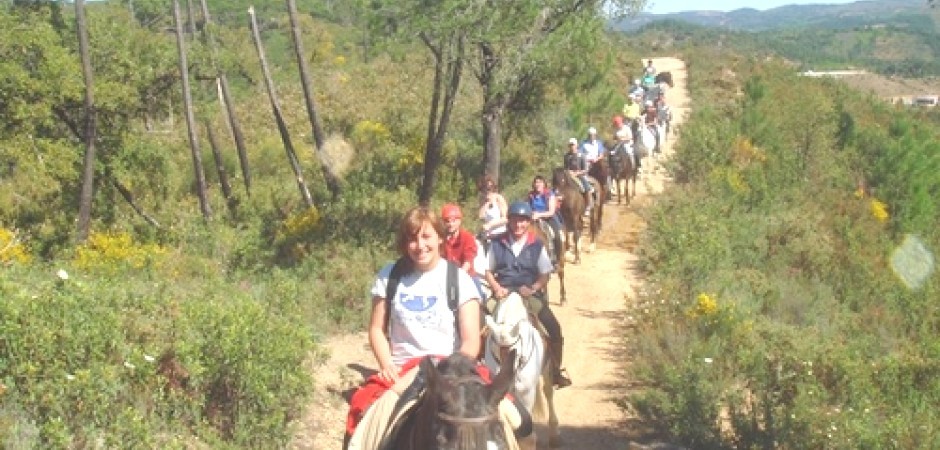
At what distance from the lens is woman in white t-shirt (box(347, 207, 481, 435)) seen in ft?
16.0

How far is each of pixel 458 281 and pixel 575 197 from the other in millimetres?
11137

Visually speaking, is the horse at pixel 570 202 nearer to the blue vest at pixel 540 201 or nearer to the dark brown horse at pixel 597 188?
the dark brown horse at pixel 597 188

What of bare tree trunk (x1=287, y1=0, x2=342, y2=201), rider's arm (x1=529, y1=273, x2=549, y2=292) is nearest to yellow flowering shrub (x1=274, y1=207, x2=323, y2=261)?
bare tree trunk (x1=287, y1=0, x2=342, y2=201)

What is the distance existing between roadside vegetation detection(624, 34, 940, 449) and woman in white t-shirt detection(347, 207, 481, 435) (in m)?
3.84

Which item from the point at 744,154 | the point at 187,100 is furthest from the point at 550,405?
the point at 744,154

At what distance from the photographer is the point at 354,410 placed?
5062mm

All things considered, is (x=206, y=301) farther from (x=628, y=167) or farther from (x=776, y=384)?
(x=628, y=167)

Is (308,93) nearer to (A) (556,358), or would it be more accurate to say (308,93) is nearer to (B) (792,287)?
(B) (792,287)

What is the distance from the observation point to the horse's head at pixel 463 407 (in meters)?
3.50

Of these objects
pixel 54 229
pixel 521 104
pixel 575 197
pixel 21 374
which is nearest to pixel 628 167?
pixel 521 104

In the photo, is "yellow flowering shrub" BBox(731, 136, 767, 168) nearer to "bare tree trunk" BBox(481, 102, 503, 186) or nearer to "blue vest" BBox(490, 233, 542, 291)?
"bare tree trunk" BBox(481, 102, 503, 186)

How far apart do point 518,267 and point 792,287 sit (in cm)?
822

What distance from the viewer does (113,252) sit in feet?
55.8

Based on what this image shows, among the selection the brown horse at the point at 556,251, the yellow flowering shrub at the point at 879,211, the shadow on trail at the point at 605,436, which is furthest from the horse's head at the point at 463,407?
the yellow flowering shrub at the point at 879,211
